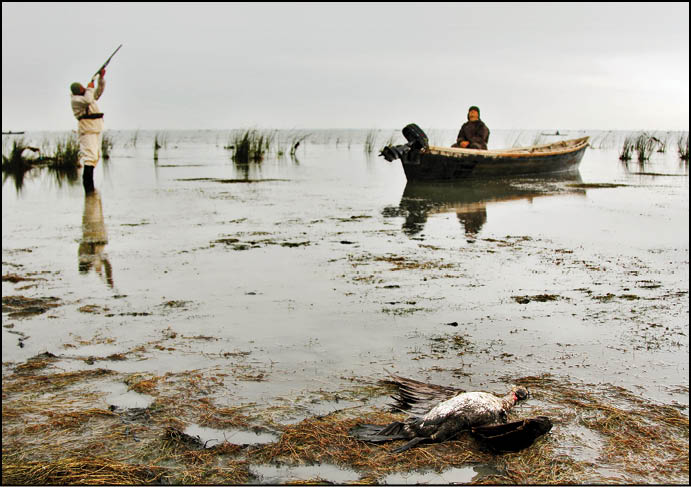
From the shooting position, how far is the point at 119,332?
415 centimetres

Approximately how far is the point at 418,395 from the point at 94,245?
16.3 ft

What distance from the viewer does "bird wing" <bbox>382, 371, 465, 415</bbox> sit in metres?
3.00

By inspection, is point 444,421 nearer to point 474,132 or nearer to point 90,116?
point 90,116

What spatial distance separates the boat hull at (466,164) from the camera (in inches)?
523

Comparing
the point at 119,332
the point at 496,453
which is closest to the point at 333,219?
the point at 119,332

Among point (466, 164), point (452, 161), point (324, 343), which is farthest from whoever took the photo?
point (466, 164)

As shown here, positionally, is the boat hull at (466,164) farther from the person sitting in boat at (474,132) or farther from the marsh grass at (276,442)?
the marsh grass at (276,442)

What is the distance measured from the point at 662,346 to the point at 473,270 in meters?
2.13

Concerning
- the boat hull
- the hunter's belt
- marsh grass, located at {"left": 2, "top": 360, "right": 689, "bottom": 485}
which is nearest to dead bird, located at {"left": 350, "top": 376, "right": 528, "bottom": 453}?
marsh grass, located at {"left": 2, "top": 360, "right": 689, "bottom": 485}

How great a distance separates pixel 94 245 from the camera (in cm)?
697

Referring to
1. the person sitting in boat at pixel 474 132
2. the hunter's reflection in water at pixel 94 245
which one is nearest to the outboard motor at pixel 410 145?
the person sitting in boat at pixel 474 132

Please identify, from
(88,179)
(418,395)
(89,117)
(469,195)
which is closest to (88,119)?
(89,117)

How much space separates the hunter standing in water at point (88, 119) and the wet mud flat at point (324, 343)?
11.5 feet

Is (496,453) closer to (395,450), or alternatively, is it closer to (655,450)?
(395,450)
